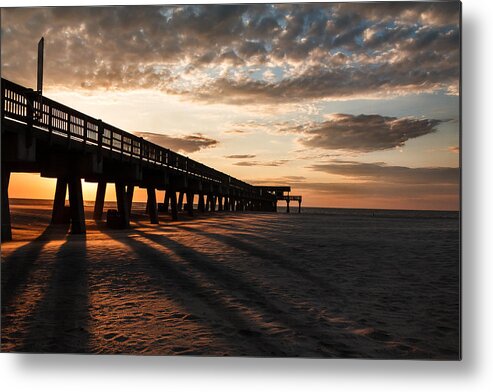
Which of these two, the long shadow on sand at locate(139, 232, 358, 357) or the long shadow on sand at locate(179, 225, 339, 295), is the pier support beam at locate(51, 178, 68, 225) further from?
the long shadow on sand at locate(139, 232, 358, 357)

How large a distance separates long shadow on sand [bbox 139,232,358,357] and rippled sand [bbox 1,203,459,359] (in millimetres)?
13

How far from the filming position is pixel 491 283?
234 inches

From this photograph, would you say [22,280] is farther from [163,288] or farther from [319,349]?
[319,349]

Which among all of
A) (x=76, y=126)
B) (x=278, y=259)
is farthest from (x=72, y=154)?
(x=278, y=259)

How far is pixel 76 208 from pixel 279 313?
975cm

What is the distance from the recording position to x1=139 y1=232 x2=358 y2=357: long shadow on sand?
15.6ft

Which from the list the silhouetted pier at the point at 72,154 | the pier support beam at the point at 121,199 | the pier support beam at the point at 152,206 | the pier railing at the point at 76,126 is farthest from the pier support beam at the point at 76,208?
the pier support beam at the point at 152,206

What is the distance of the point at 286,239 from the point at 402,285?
5.67 metres

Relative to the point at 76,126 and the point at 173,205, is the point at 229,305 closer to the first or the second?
the point at 76,126

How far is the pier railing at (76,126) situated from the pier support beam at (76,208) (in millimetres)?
1423

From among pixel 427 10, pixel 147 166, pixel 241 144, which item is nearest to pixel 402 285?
pixel 241 144

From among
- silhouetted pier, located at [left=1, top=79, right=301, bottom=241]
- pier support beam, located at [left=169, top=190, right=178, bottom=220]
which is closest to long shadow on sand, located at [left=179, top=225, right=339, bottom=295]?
silhouetted pier, located at [left=1, top=79, right=301, bottom=241]

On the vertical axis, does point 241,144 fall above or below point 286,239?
above

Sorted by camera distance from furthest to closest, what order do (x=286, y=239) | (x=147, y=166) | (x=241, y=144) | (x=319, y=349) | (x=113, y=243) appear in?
(x=147, y=166) < (x=286, y=239) < (x=113, y=243) < (x=241, y=144) < (x=319, y=349)
